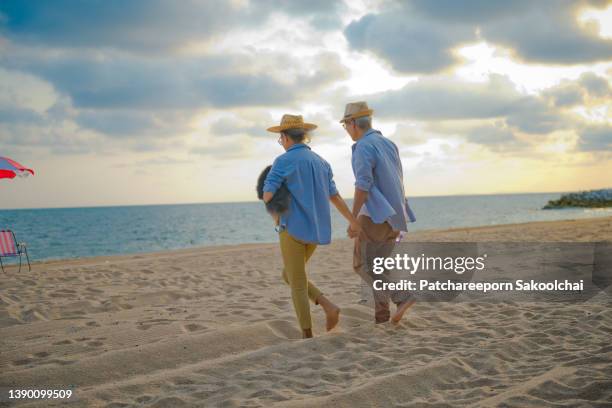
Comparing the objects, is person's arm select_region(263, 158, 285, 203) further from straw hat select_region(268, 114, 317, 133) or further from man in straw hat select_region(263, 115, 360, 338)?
straw hat select_region(268, 114, 317, 133)

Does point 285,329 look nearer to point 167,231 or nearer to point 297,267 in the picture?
point 297,267

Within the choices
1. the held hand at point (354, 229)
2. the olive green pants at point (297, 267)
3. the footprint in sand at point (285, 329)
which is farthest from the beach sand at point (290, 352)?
the held hand at point (354, 229)

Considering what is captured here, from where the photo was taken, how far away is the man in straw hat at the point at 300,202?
4098 millimetres

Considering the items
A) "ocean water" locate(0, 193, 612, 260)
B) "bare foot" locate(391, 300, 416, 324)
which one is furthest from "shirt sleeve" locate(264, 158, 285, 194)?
"ocean water" locate(0, 193, 612, 260)

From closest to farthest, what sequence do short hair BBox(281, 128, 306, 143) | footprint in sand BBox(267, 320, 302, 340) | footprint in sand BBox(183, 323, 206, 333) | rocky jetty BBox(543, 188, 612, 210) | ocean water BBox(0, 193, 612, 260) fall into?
short hair BBox(281, 128, 306, 143)
footprint in sand BBox(267, 320, 302, 340)
footprint in sand BBox(183, 323, 206, 333)
ocean water BBox(0, 193, 612, 260)
rocky jetty BBox(543, 188, 612, 210)

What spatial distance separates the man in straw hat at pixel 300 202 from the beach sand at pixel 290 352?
0.53m

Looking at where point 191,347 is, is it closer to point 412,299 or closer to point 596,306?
point 412,299

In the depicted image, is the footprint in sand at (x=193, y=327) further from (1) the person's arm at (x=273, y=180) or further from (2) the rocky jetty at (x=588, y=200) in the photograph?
(2) the rocky jetty at (x=588, y=200)

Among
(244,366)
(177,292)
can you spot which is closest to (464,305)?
(244,366)

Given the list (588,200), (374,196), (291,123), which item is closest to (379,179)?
(374,196)

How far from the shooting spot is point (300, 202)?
4.11 m

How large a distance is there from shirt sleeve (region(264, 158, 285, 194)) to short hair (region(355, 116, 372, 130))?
3.08 ft

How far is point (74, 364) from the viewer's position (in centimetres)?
372

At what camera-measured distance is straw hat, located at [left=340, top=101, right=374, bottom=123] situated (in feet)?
14.8
